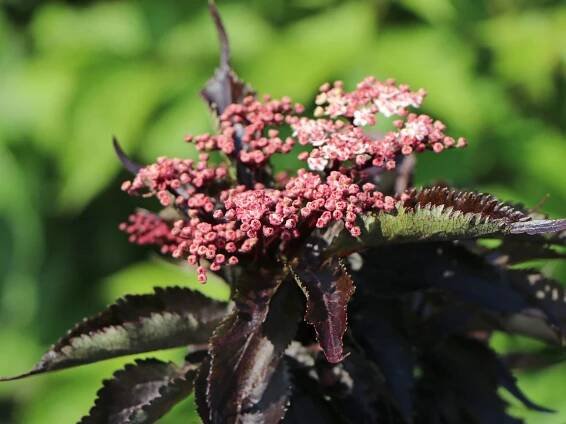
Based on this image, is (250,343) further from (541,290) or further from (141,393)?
(541,290)

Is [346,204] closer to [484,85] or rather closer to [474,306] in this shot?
[474,306]

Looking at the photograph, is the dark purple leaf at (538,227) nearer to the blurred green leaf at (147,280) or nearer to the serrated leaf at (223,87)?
the serrated leaf at (223,87)

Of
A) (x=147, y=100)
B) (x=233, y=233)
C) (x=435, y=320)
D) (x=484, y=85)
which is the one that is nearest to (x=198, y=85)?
(x=147, y=100)

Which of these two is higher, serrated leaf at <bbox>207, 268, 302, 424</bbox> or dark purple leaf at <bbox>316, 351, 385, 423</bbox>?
serrated leaf at <bbox>207, 268, 302, 424</bbox>

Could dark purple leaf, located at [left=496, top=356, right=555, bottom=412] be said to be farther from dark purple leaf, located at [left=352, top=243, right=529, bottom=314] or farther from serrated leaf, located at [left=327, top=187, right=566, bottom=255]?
serrated leaf, located at [left=327, top=187, right=566, bottom=255]

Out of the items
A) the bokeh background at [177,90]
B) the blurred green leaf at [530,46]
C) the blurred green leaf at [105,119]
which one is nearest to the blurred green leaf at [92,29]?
the bokeh background at [177,90]

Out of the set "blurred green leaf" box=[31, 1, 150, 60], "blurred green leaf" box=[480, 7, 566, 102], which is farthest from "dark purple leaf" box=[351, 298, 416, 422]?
"blurred green leaf" box=[31, 1, 150, 60]
